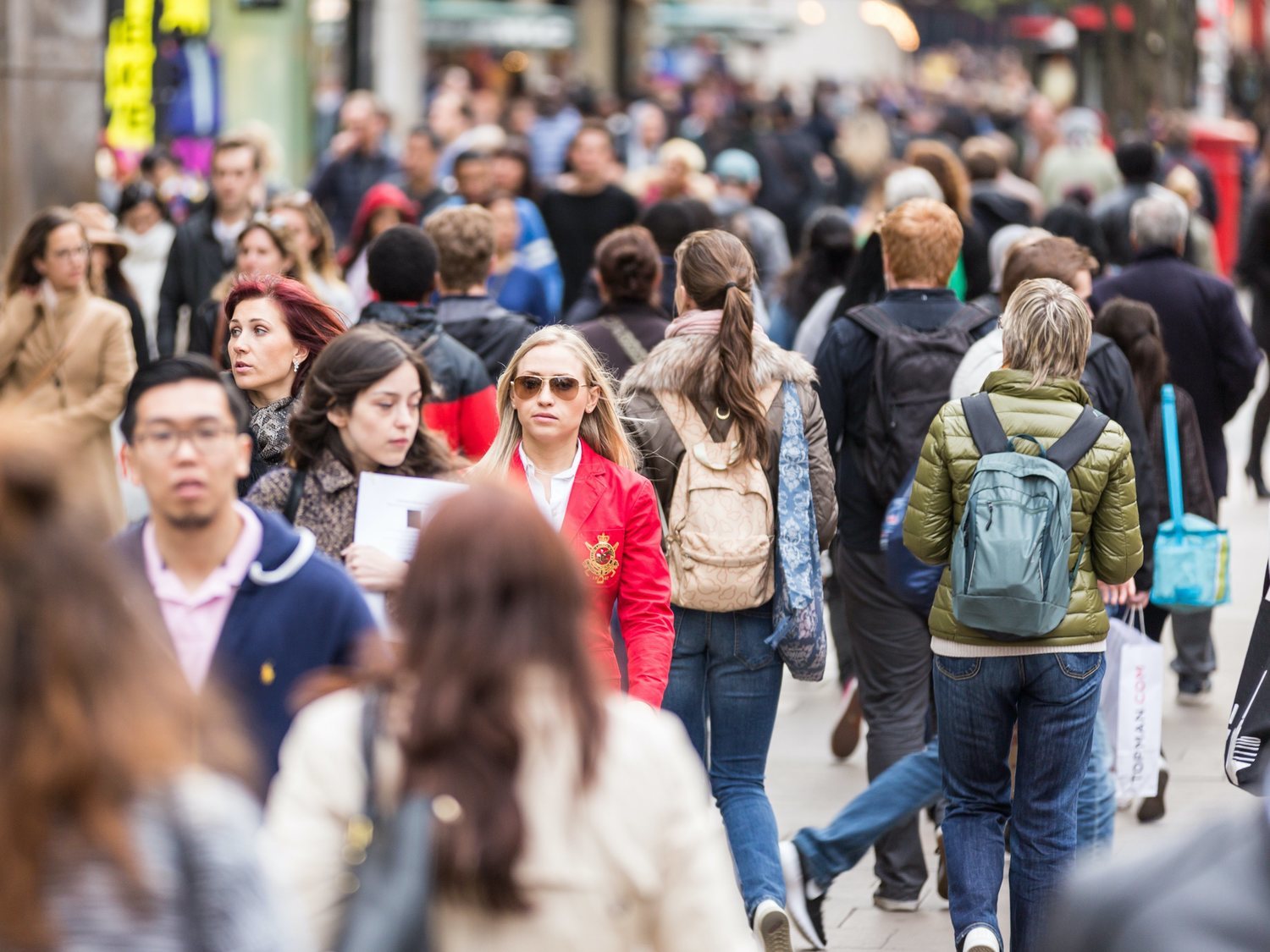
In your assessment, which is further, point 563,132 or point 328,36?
point 328,36

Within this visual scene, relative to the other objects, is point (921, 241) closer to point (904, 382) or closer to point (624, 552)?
point (904, 382)

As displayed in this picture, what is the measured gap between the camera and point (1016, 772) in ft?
17.6

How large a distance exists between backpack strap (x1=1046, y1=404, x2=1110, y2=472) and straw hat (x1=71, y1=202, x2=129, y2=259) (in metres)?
4.79

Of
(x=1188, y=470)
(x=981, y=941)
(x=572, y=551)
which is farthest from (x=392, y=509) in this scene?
(x=1188, y=470)

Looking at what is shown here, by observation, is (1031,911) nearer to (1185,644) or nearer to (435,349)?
(435,349)

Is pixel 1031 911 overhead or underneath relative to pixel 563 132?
underneath

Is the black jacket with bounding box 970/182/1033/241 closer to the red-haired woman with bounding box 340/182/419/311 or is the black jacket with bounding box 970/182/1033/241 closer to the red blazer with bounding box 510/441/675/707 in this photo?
the red-haired woman with bounding box 340/182/419/311

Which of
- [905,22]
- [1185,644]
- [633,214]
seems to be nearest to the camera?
[1185,644]

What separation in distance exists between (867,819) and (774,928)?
666mm

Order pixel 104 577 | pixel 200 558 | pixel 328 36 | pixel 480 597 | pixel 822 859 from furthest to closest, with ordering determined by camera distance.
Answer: pixel 328 36, pixel 822 859, pixel 200 558, pixel 480 597, pixel 104 577

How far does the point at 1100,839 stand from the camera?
20.0ft

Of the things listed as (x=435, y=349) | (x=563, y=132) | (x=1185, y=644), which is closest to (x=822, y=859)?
(x=435, y=349)

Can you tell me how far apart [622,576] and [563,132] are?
46.5 feet

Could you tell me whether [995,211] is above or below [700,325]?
above
